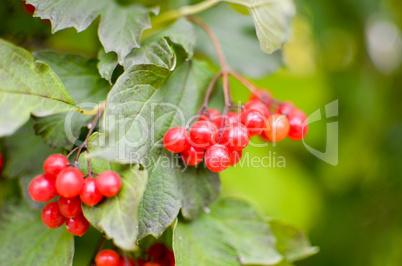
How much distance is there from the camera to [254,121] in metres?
0.73

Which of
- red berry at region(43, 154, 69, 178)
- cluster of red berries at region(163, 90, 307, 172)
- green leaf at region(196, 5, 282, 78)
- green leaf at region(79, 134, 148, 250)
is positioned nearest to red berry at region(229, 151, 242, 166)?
cluster of red berries at region(163, 90, 307, 172)

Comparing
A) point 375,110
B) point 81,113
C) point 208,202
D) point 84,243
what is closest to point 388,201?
point 375,110

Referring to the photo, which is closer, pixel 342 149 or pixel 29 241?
pixel 29 241

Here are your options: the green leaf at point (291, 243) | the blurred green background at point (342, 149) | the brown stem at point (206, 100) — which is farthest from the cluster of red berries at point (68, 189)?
the blurred green background at point (342, 149)

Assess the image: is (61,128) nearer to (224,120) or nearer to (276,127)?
(224,120)

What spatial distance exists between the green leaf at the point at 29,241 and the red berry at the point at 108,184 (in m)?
0.22

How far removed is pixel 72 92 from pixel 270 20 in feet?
1.47

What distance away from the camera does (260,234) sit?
0.86 metres

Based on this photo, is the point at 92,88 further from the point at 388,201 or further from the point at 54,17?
the point at 388,201

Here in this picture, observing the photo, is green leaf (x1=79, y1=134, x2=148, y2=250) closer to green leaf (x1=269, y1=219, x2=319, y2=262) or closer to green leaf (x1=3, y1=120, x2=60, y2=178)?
green leaf (x1=3, y1=120, x2=60, y2=178)

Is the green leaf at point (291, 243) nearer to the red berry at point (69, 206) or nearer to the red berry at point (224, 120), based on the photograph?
the red berry at point (224, 120)

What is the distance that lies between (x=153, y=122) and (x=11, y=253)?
407 mm

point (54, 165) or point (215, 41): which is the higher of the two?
point (215, 41)

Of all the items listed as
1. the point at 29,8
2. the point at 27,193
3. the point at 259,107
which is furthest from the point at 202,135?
the point at 29,8
